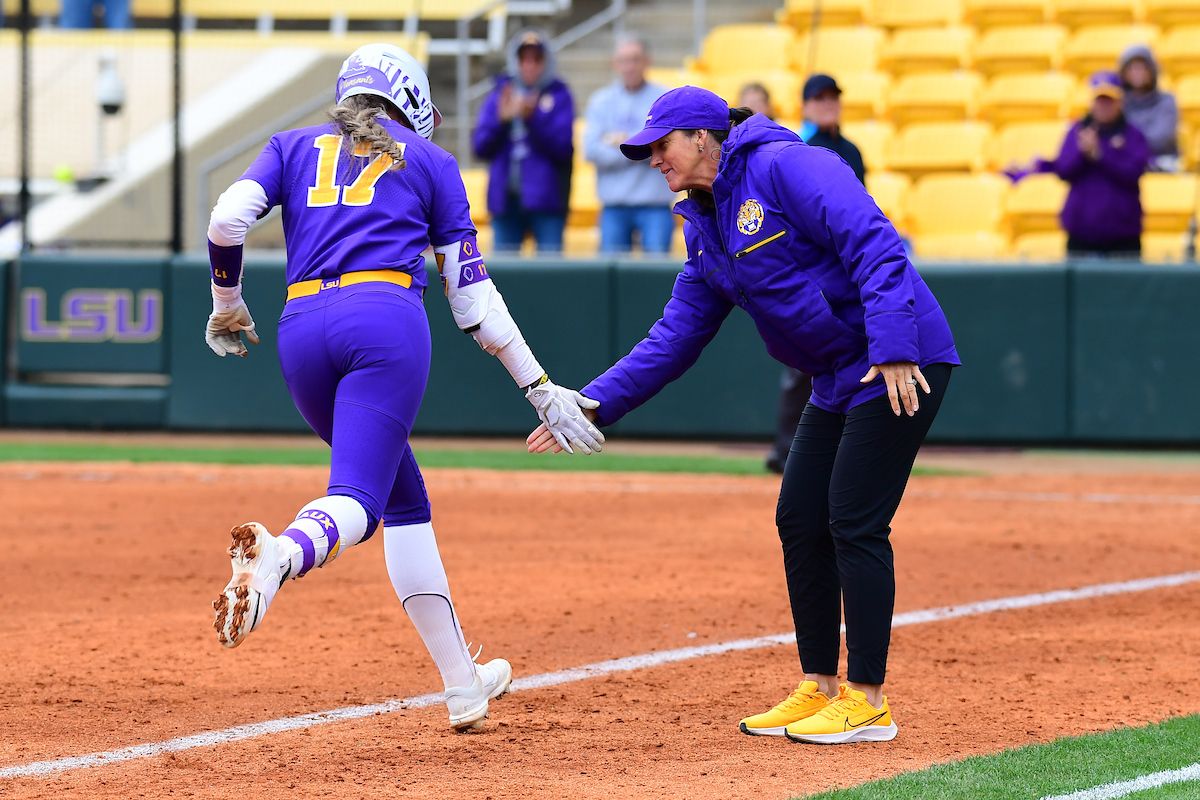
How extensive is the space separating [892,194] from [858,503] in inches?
420

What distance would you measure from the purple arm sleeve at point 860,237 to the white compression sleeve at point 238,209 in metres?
1.46

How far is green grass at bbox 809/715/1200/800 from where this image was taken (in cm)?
443

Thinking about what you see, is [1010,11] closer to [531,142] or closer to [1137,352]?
[1137,352]

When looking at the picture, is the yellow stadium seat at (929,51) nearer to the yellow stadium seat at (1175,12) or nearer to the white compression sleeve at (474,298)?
the yellow stadium seat at (1175,12)

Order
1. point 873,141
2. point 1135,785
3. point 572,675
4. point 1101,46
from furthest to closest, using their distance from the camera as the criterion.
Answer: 1. point 1101,46
2. point 873,141
3. point 572,675
4. point 1135,785

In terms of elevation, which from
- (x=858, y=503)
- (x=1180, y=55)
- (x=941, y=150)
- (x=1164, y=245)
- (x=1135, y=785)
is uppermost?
(x=1180, y=55)

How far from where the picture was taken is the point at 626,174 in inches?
536

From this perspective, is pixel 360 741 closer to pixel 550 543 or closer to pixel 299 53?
pixel 550 543

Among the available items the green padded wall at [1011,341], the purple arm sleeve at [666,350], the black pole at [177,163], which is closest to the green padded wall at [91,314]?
the black pole at [177,163]

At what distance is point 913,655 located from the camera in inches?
251

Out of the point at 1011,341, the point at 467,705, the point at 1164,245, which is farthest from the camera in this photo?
the point at 1164,245

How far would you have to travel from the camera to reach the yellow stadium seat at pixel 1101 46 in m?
17.4


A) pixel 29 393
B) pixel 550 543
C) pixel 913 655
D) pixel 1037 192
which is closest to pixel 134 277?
pixel 29 393

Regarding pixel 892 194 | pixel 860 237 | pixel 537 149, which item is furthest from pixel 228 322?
pixel 892 194
